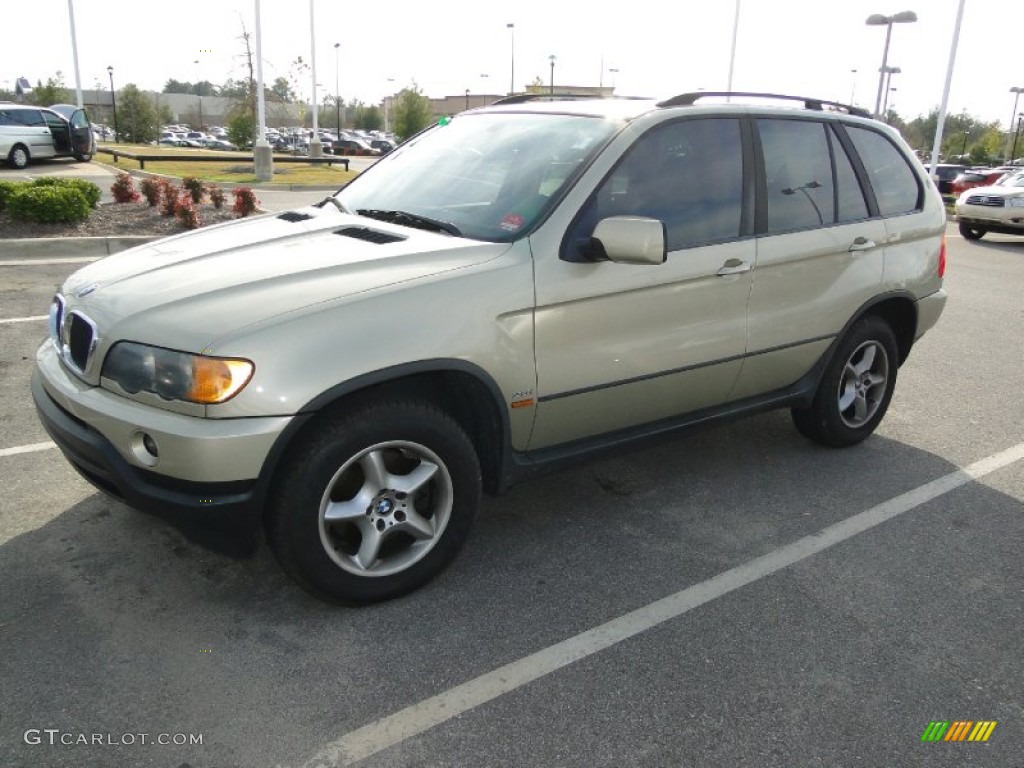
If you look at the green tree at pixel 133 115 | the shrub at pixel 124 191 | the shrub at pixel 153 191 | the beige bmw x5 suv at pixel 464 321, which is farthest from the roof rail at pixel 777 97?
the green tree at pixel 133 115

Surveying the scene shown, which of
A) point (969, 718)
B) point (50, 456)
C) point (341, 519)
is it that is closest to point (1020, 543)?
point (969, 718)

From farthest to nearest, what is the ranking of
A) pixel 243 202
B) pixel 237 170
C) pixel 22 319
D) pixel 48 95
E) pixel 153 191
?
pixel 48 95 → pixel 237 170 → pixel 153 191 → pixel 243 202 → pixel 22 319

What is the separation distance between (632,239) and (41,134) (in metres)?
22.7

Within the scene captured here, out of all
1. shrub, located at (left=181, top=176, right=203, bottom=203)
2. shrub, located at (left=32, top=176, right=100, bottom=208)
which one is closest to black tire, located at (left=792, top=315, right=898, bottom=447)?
shrub, located at (left=32, top=176, right=100, bottom=208)

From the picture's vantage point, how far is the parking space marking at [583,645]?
245cm

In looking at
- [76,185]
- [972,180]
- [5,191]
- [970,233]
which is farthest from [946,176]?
[5,191]

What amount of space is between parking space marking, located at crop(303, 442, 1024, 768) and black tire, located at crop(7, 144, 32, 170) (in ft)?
73.0

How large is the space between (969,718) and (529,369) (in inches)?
72.6

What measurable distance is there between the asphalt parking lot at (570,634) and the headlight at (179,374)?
34.5 inches

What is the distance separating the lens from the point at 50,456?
4270 mm

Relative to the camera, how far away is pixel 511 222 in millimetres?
3328

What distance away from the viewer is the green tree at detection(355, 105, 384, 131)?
329ft

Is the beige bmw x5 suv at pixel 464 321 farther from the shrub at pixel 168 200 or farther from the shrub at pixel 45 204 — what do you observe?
the shrub at pixel 168 200

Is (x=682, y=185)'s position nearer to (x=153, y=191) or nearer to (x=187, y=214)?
(x=187, y=214)
